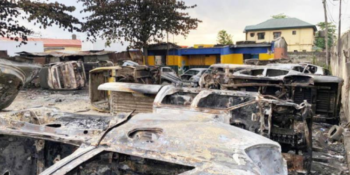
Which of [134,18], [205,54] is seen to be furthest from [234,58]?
[134,18]

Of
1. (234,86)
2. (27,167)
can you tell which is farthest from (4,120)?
(234,86)

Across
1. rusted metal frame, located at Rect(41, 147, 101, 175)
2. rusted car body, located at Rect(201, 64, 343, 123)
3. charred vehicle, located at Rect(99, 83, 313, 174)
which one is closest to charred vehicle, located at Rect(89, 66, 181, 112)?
rusted car body, located at Rect(201, 64, 343, 123)

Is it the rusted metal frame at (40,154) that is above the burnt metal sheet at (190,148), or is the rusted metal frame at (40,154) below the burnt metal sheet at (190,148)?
below

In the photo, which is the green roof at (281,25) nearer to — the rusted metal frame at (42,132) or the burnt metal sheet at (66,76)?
the burnt metal sheet at (66,76)

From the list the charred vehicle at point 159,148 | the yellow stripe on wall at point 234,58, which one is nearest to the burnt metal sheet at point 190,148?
the charred vehicle at point 159,148

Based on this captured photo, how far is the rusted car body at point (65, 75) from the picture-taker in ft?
44.6

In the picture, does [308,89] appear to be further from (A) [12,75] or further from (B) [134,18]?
(B) [134,18]

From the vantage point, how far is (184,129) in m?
2.27

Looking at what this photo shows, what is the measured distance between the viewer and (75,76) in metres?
13.9

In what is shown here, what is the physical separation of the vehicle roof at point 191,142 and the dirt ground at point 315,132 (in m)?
3.09

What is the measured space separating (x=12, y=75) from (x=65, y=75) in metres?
9.87

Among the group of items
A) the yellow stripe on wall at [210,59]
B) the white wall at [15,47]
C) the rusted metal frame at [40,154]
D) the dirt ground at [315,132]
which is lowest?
the dirt ground at [315,132]

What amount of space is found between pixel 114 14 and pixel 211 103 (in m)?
16.3

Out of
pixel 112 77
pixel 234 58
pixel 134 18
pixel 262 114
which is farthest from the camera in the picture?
pixel 234 58
